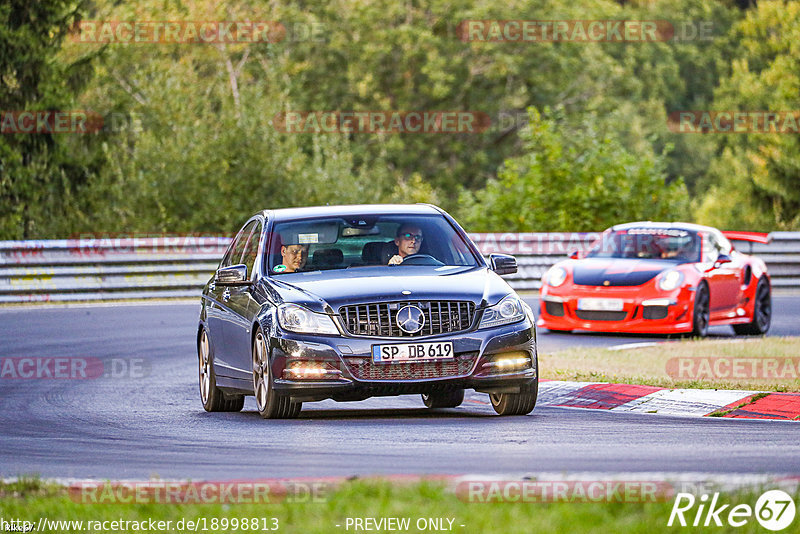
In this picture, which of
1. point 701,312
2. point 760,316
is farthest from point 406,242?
point 760,316

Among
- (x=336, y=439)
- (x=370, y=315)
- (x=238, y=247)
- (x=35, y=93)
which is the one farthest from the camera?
(x=35, y=93)

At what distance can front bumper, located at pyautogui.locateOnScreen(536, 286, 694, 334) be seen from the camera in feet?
61.1

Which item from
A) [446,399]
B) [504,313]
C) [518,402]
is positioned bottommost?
[446,399]

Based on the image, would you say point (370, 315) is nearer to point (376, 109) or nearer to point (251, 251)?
point (251, 251)

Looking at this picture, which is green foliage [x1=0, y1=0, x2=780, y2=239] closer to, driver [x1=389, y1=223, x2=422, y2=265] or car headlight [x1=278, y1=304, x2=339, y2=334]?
driver [x1=389, y1=223, x2=422, y2=265]

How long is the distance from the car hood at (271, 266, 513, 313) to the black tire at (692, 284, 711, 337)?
7.67 metres

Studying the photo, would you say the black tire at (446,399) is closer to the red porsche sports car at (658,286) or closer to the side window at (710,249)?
the red porsche sports car at (658,286)

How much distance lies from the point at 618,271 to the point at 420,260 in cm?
763

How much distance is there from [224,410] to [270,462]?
404 cm

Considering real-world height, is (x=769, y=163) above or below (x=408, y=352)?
below

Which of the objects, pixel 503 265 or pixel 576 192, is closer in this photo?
pixel 503 265

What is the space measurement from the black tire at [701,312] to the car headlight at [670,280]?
257 millimetres

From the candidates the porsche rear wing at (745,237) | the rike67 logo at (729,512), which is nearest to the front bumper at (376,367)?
the rike67 logo at (729,512)

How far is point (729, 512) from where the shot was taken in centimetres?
630
